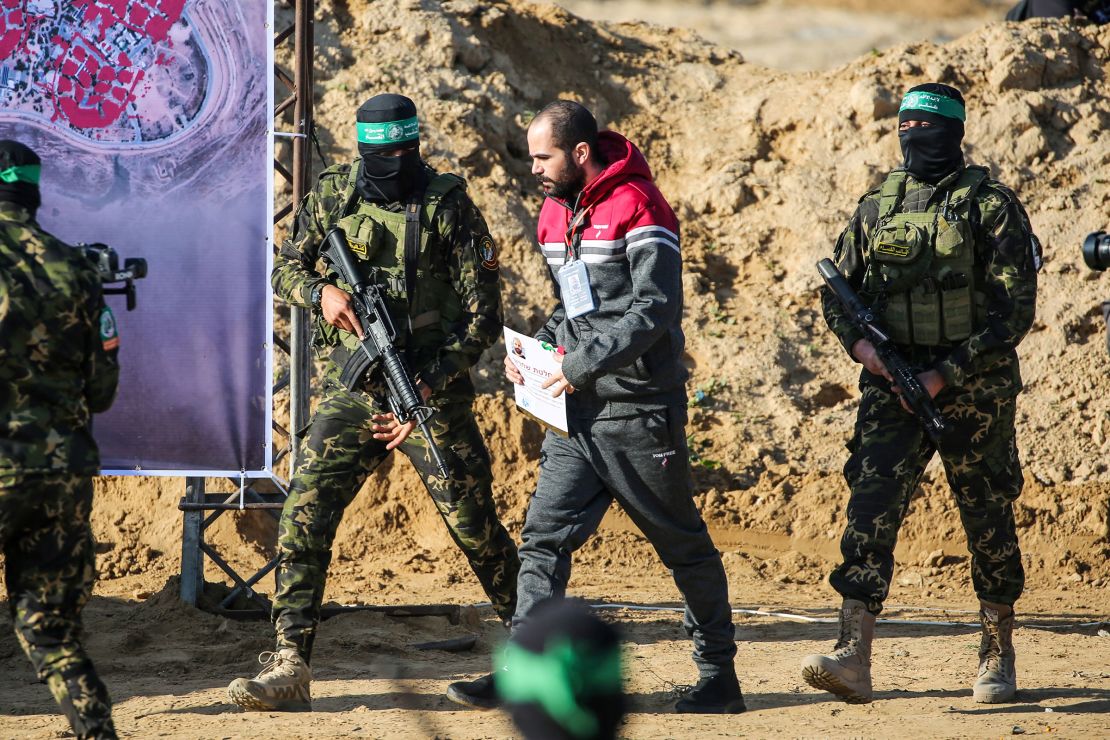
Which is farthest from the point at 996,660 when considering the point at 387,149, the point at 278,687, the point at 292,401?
the point at 292,401

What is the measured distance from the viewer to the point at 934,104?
565 centimetres

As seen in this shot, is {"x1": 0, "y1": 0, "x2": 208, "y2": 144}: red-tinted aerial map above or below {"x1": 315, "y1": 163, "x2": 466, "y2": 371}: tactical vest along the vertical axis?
above

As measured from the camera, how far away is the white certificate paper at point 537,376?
5.23m

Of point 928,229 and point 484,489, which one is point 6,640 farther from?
point 928,229

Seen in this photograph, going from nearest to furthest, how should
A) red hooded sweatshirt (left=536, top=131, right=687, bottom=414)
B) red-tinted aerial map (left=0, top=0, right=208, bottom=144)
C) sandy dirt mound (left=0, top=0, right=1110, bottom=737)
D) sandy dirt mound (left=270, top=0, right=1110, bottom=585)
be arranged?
red hooded sweatshirt (left=536, top=131, right=687, bottom=414) < sandy dirt mound (left=0, top=0, right=1110, bottom=737) < red-tinted aerial map (left=0, top=0, right=208, bottom=144) < sandy dirt mound (left=270, top=0, right=1110, bottom=585)

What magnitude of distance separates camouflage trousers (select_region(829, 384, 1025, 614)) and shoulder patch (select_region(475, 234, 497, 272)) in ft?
5.64

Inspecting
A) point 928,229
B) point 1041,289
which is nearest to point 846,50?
point 1041,289

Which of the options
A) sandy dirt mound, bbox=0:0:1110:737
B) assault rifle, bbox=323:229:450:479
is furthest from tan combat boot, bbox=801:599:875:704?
assault rifle, bbox=323:229:450:479

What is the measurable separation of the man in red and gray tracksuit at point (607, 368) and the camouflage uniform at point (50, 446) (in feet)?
5.29

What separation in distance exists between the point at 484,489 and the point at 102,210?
265 centimetres

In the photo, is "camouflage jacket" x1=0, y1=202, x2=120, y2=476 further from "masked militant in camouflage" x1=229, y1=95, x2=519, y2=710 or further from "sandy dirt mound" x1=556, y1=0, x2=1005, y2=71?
"sandy dirt mound" x1=556, y1=0, x2=1005, y2=71

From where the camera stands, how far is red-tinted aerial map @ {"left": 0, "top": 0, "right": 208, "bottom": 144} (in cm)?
684

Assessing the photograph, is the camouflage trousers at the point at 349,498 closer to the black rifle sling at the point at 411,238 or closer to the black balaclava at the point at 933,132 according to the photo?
the black rifle sling at the point at 411,238

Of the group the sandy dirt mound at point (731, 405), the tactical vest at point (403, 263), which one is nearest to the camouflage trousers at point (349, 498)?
the tactical vest at point (403, 263)
